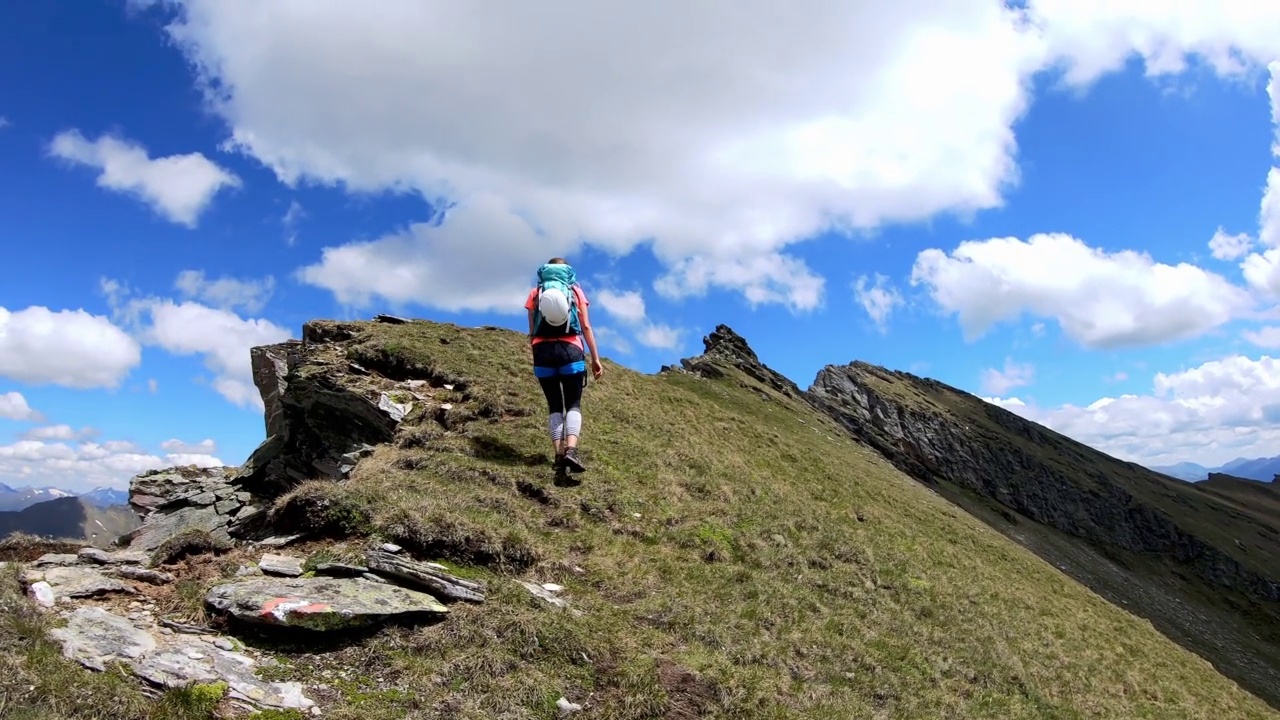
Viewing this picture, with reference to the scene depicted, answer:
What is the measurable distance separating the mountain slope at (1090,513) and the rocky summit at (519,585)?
50.4 meters

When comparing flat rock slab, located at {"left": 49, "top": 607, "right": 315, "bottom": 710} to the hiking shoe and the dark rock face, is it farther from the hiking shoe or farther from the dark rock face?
the dark rock face

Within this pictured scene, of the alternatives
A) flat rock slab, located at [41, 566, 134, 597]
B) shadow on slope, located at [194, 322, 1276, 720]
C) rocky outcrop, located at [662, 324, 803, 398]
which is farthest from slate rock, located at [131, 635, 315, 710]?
rocky outcrop, located at [662, 324, 803, 398]

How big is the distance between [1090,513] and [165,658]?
437 ft

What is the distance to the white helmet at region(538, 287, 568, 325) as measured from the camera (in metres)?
13.7

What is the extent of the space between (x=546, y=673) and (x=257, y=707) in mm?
2963

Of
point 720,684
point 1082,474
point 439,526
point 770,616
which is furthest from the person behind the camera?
point 1082,474

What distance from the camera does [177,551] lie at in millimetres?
9562

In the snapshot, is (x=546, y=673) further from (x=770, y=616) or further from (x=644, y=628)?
(x=770, y=616)

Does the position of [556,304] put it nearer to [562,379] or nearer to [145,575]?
[562,379]

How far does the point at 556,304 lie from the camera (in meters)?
13.7

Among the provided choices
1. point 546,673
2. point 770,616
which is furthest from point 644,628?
point 770,616

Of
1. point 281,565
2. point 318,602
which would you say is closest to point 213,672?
point 318,602

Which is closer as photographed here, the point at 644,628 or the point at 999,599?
the point at 644,628

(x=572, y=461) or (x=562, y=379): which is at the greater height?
(x=562, y=379)
